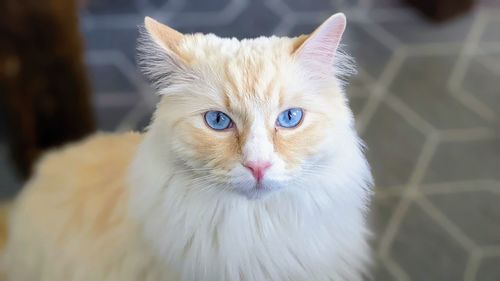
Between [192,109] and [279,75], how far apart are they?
0.11 metres

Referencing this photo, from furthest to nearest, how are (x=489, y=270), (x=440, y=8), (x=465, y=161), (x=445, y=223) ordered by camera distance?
1. (x=440, y=8)
2. (x=465, y=161)
3. (x=445, y=223)
4. (x=489, y=270)

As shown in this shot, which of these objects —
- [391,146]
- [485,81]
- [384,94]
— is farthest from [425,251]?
[485,81]

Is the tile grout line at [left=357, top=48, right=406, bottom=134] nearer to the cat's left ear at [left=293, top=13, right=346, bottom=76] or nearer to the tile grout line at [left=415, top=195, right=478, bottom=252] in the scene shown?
the tile grout line at [left=415, top=195, right=478, bottom=252]

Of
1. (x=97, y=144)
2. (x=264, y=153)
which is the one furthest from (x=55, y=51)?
(x=264, y=153)

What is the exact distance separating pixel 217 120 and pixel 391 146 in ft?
3.33

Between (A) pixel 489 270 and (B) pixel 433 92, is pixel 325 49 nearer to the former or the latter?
(A) pixel 489 270

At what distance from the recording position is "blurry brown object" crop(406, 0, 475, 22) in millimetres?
1979

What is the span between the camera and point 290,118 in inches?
28.4

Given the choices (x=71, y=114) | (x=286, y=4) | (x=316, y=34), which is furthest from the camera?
(x=286, y=4)

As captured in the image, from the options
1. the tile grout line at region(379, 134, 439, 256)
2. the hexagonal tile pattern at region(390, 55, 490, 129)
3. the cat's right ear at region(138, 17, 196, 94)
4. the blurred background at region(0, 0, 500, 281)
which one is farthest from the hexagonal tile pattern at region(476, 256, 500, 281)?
the cat's right ear at region(138, 17, 196, 94)

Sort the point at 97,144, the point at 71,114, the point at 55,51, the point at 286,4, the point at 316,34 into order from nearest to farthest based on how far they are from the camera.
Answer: the point at 316,34 < the point at 97,144 < the point at 55,51 < the point at 71,114 < the point at 286,4

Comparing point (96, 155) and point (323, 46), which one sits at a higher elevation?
point (323, 46)

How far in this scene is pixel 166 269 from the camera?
0.84 m

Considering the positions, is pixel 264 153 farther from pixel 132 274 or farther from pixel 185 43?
pixel 132 274
